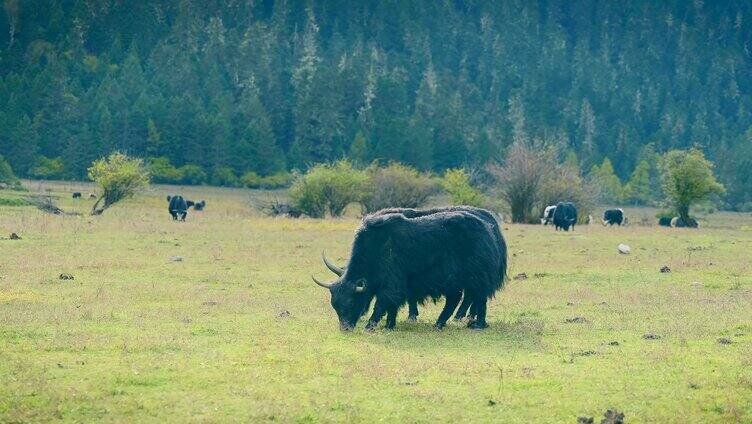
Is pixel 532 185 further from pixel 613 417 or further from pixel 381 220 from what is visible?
pixel 613 417

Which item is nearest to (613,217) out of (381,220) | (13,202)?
(13,202)

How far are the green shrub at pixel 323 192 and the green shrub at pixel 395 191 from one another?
1739mm

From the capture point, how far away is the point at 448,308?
61.0ft

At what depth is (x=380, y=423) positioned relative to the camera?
37.7ft

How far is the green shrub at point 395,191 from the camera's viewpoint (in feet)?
217

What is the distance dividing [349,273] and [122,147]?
3930 inches

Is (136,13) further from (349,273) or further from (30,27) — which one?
(349,273)

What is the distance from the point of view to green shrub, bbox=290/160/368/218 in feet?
209

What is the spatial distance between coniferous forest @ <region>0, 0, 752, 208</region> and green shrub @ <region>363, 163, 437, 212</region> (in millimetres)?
41579

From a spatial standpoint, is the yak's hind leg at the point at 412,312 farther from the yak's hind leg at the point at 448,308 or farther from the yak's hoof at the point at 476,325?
the yak's hoof at the point at 476,325

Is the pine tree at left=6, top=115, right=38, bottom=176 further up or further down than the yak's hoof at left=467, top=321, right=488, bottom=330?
further down

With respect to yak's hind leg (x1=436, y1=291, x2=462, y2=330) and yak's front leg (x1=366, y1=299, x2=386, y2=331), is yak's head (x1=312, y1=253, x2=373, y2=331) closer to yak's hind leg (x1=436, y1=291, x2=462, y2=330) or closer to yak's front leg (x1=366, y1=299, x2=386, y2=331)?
yak's front leg (x1=366, y1=299, x2=386, y2=331)

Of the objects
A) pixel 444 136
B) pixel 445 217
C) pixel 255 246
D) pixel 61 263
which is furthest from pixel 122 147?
pixel 445 217

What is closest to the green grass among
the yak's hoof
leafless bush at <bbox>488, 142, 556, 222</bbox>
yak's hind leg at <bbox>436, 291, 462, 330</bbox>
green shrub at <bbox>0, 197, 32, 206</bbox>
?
the yak's hoof
